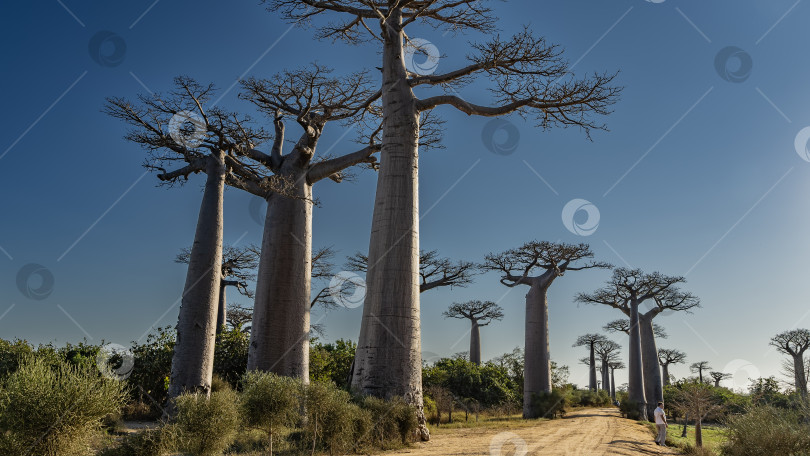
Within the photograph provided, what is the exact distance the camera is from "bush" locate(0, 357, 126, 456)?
407cm

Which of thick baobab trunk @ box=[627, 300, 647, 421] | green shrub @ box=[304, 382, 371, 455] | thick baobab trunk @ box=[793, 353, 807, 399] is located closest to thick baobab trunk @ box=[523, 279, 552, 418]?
thick baobab trunk @ box=[627, 300, 647, 421]

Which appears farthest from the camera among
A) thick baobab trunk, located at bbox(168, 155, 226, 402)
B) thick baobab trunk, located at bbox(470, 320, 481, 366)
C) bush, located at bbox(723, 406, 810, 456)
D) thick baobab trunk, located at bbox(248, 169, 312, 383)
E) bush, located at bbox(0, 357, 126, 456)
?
thick baobab trunk, located at bbox(470, 320, 481, 366)

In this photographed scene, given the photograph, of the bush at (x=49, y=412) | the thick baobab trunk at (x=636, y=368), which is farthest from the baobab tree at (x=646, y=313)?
the bush at (x=49, y=412)

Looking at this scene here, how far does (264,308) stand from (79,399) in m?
6.77

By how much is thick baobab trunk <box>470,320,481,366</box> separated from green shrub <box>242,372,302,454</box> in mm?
28078

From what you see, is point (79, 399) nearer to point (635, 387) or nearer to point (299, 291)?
point (299, 291)

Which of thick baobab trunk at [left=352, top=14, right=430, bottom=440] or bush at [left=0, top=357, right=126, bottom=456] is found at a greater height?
thick baobab trunk at [left=352, top=14, right=430, bottom=440]

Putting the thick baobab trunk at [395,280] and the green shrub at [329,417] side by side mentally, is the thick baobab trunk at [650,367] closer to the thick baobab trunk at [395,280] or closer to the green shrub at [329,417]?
the thick baobab trunk at [395,280]

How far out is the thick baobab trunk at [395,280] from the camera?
8797 mm

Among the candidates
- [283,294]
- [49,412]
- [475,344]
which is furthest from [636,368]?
[49,412]

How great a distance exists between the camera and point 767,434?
6.09m

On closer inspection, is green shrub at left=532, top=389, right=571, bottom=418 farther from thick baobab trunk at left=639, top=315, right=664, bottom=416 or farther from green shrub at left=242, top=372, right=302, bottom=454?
green shrub at left=242, top=372, right=302, bottom=454

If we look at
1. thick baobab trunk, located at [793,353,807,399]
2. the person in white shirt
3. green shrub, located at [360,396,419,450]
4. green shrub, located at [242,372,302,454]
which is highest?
thick baobab trunk, located at [793,353,807,399]

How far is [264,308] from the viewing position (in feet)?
36.0
